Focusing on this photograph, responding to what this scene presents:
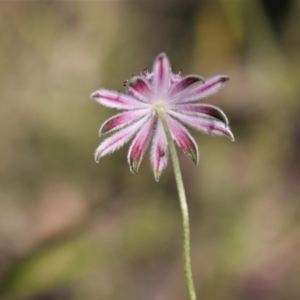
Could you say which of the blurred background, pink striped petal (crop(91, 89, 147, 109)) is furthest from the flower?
the blurred background

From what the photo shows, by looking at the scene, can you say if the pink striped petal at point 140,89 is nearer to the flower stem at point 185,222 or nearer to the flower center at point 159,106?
the flower center at point 159,106

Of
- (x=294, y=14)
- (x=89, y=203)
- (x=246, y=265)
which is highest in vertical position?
(x=294, y=14)

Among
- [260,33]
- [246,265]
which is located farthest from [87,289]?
[260,33]

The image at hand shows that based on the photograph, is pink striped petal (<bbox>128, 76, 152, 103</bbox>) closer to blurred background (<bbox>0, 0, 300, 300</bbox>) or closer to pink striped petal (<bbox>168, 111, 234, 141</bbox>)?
pink striped petal (<bbox>168, 111, 234, 141</bbox>)

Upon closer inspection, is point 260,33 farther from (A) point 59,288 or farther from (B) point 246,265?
(A) point 59,288

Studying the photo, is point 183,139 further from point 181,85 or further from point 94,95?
point 94,95

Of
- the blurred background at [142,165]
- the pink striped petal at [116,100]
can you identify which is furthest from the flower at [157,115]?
the blurred background at [142,165]
